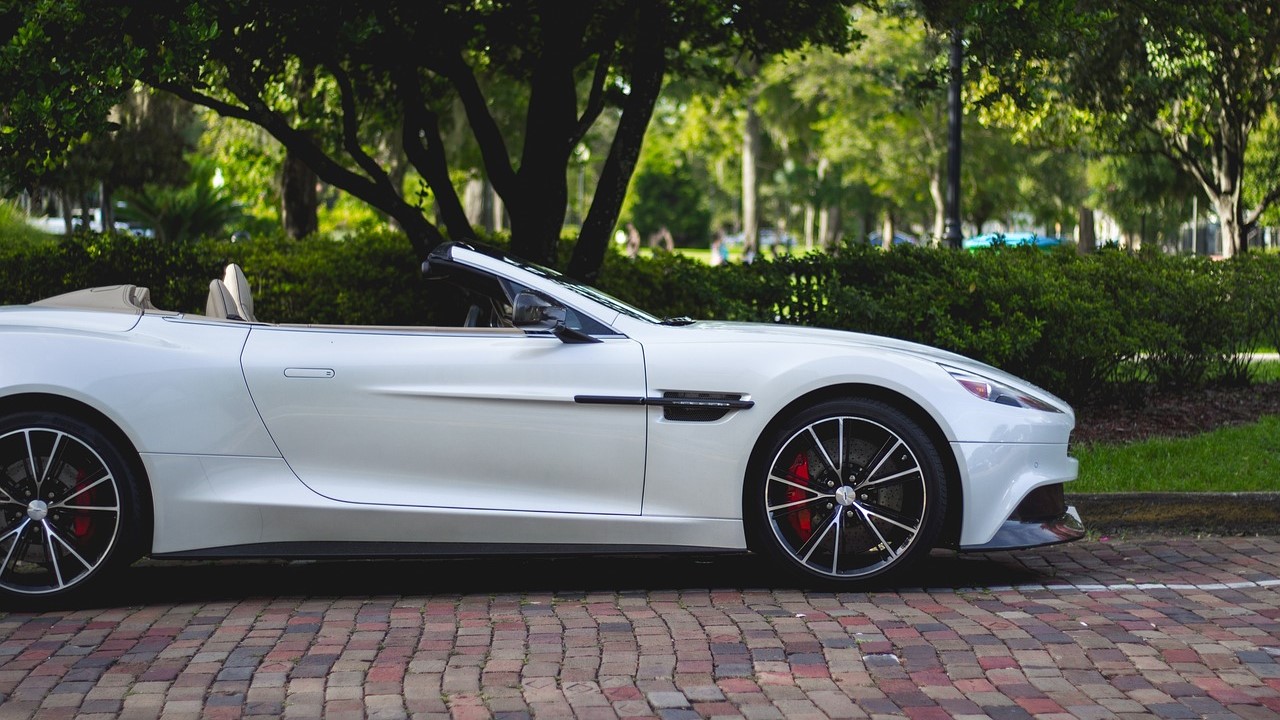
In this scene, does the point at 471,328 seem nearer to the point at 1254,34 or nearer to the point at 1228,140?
the point at 1254,34

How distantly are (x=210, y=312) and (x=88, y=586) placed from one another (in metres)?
1.19

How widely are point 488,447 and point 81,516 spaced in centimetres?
155

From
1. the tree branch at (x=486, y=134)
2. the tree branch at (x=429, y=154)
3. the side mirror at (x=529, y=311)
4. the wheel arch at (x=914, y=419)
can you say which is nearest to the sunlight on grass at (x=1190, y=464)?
the wheel arch at (x=914, y=419)

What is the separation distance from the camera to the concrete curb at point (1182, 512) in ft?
22.9

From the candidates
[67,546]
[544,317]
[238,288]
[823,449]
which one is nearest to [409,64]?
[238,288]

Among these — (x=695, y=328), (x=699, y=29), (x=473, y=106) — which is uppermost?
(x=699, y=29)

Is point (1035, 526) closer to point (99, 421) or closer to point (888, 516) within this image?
point (888, 516)

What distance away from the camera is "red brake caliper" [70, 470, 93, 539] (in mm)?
5309

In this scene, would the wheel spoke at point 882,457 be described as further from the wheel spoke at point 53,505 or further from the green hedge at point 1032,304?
the green hedge at point 1032,304

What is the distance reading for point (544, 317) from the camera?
5.47 m

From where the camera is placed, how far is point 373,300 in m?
9.95

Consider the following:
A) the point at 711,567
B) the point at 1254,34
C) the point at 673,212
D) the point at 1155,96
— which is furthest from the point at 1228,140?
the point at 673,212

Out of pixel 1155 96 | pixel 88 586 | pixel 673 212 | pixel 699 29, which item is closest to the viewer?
pixel 88 586

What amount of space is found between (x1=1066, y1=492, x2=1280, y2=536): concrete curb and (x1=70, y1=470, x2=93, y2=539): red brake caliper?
4.48m
